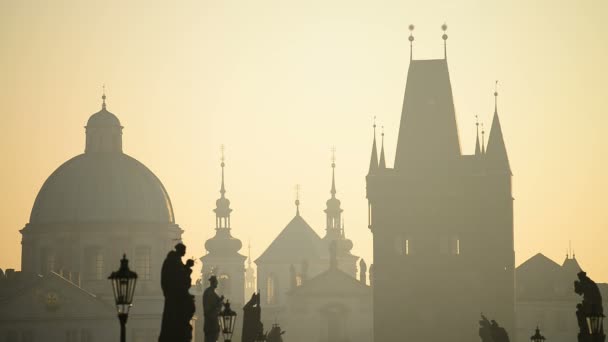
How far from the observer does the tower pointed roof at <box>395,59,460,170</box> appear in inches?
4493

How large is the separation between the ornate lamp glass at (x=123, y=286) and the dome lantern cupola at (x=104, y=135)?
96447 millimetres

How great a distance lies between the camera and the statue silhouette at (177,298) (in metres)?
34.9

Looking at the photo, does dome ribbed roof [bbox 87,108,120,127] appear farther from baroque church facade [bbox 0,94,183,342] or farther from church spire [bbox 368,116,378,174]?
church spire [bbox 368,116,378,174]

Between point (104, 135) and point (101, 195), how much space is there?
5.35 m

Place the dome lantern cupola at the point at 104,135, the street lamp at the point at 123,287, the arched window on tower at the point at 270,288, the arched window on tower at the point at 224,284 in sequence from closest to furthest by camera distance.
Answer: the street lamp at the point at 123,287 < the dome lantern cupola at the point at 104,135 < the arched window on tower at the point at 224,284 < the arched window on tower at the point at 270,288

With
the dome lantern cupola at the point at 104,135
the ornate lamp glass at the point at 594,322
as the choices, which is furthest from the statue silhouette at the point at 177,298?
the dome lantern cupola at the point at 104,135

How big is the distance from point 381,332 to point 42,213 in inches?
1046

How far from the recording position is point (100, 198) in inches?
4980

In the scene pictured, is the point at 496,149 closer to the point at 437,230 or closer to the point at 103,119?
the point at 437,230

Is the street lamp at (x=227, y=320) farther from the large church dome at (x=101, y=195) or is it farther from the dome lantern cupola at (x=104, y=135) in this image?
the dome lantern cupola at (x=104, y=135)

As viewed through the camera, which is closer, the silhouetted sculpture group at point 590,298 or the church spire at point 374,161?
the silhouetted sculpture group at point 590,298

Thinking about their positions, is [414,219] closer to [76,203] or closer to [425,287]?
[425,287]

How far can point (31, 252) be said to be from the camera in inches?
4975

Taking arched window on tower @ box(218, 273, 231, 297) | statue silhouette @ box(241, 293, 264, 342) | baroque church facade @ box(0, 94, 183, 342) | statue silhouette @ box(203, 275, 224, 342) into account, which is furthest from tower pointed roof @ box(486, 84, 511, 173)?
statue silhouette @ box(203, 275, 224, 342)
